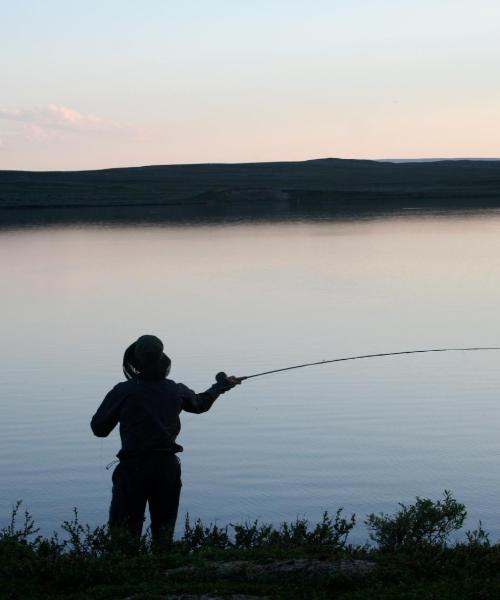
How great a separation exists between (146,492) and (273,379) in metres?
7.85

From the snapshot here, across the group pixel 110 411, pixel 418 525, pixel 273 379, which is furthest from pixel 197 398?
pixel 273 379

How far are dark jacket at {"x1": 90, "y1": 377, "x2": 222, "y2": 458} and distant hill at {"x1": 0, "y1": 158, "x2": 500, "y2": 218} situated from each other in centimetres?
6962

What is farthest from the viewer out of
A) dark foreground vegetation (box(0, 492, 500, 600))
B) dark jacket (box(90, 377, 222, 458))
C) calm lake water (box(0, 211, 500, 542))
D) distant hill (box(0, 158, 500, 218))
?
distant hill (box(0, 158, 500, 218))

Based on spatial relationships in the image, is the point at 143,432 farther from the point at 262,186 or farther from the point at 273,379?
the point at 262,186

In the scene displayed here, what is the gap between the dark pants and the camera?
6.28m

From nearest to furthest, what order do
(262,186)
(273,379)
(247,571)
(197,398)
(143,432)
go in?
1. (247,571)
2. (143,432)
3. (197,398)
4. (273,379)
5. (262,186)

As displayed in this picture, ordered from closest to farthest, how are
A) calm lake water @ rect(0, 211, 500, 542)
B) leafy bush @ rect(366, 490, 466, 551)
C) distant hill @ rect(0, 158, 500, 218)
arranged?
leafy bush @ rect(366, 490, 466, 551) → calm lake water @ rect(0, 211, 500, 542) → distant hill @ rect(0, 158, 500, 218)

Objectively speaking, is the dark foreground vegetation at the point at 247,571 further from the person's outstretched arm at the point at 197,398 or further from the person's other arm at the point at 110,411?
the person's outstretched arm at the point at 197,398

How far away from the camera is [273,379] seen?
14133 millimetres

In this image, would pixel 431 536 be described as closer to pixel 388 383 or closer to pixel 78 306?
pixel 388 383

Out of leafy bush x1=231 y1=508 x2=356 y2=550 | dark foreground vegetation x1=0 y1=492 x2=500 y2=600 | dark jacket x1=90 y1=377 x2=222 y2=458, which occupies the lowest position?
dark foreground vegetation x1=0 y1=492 x2=500 y2=600

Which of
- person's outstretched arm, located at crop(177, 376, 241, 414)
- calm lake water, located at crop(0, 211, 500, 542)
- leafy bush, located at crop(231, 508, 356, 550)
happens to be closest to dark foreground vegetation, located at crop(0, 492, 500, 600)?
leafy bush, located at crop(231, 508, 356, 550)

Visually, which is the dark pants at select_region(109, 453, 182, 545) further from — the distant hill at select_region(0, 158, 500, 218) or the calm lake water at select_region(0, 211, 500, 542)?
the distant hill at select_region(0, 158, 500, 218)

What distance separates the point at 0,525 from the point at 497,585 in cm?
426
